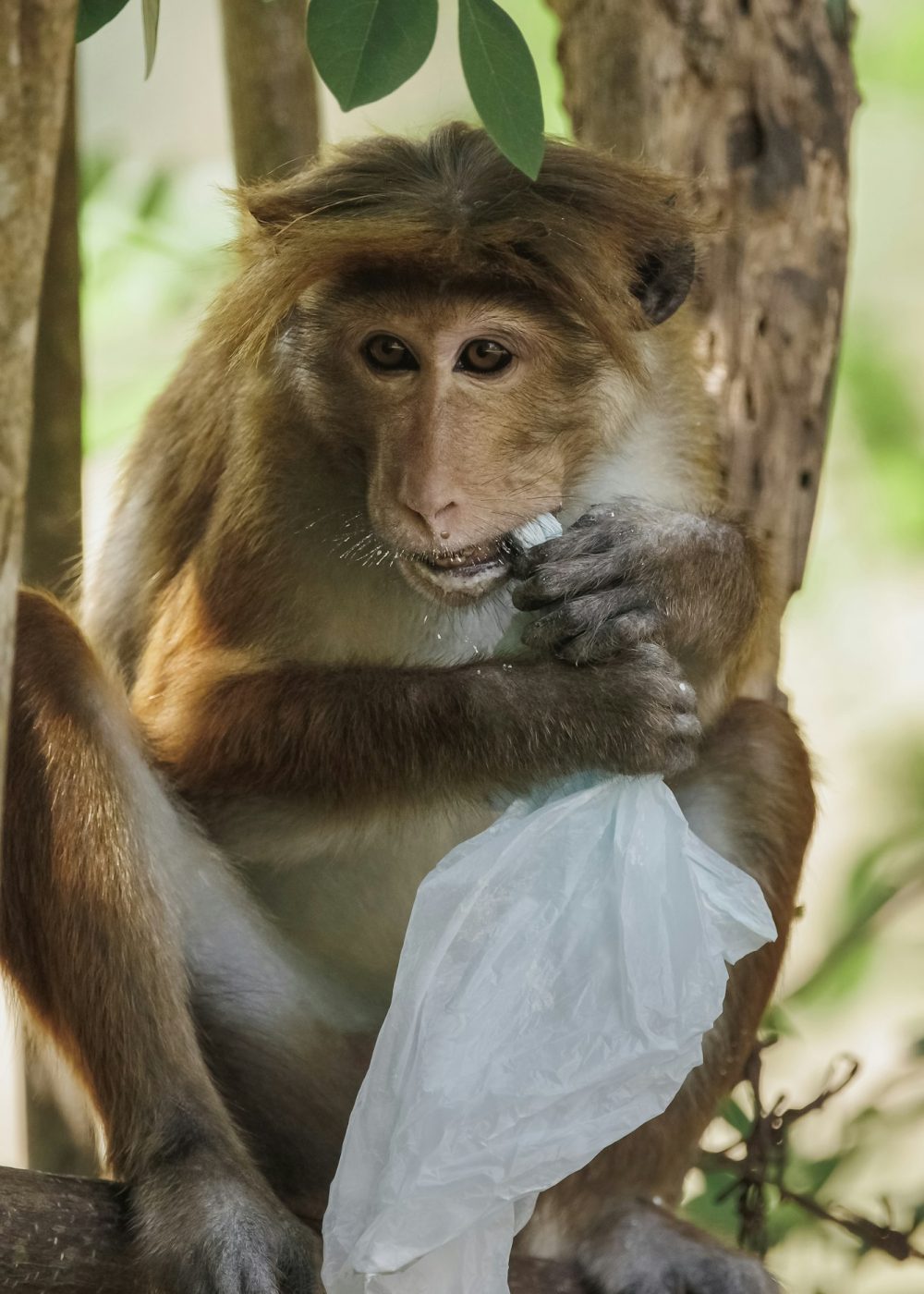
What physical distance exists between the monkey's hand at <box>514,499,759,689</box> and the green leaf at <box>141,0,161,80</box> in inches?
Answer: 53.7

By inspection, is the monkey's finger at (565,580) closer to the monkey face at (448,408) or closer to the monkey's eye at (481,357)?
the monkey face at (448,408)

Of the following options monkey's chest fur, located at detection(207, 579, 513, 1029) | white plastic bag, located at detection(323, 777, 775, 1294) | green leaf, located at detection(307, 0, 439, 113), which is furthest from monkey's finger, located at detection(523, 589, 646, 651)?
green leaf, located at detection(307, 0, 439, 113)

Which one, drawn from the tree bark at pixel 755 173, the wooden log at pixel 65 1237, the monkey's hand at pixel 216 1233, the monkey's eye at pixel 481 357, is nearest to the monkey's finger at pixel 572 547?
the monkey's eye at pixel 481 357

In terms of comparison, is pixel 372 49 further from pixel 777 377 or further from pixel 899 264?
pixel 899 264

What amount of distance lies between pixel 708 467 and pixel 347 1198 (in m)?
2.31

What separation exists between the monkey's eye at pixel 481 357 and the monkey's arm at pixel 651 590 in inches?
16.6

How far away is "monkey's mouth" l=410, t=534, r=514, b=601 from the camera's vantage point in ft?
12.3

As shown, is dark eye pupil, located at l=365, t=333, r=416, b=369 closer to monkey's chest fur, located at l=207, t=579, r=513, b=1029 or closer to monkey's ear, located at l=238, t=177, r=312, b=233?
monkey's ear, located at l=238, t=177, r=312, b=233

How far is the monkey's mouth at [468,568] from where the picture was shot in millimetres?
3738

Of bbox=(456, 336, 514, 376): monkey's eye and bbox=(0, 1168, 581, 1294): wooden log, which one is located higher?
bbox=(456, 336, 514, 376): monkey's eye

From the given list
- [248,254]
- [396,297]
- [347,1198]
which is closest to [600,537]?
[396,297]

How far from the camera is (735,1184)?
15.9ft

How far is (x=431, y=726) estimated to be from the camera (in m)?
3.91

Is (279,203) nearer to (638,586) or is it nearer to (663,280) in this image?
(663,280)
